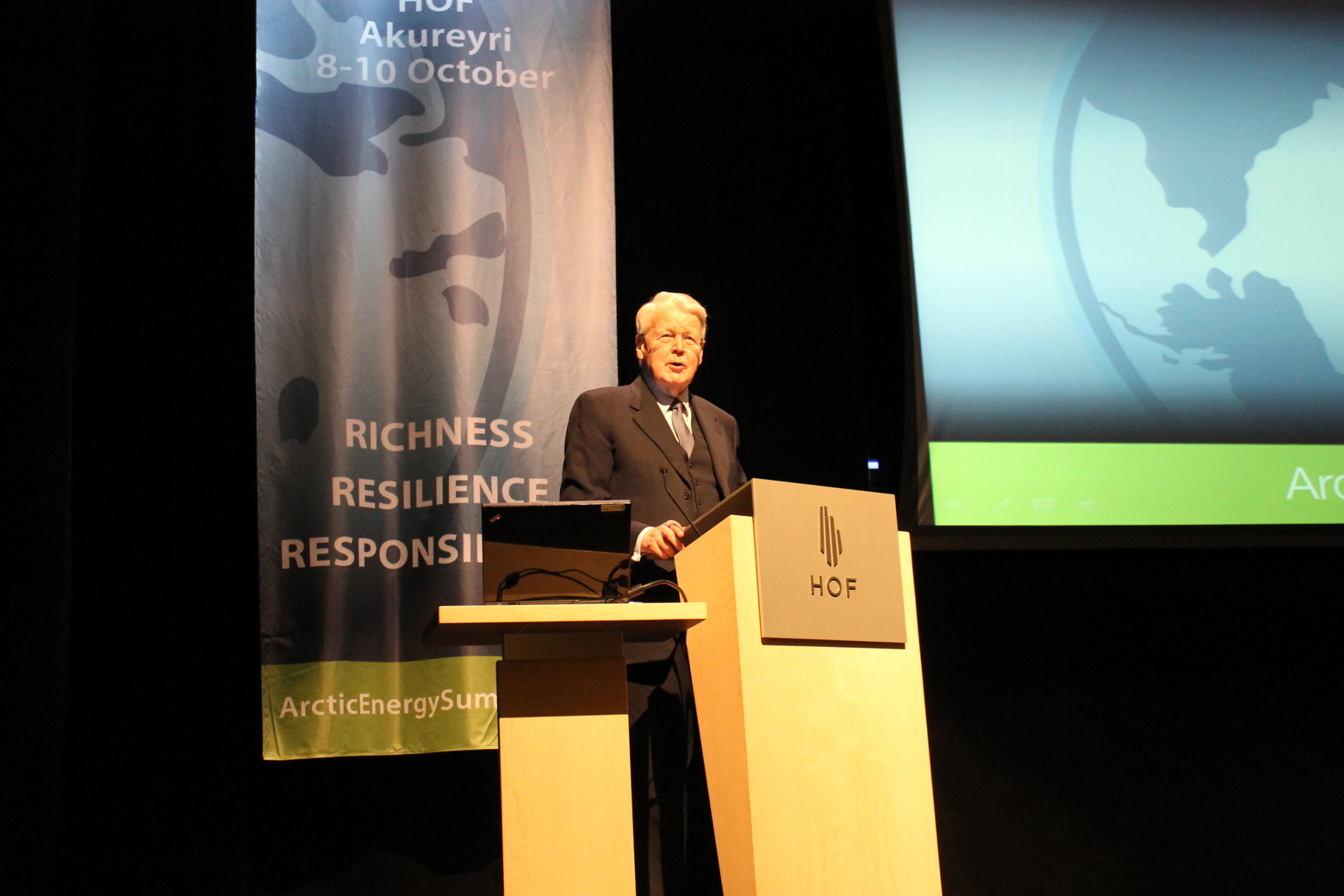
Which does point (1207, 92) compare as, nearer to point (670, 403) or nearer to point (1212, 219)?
point (1212, 219)

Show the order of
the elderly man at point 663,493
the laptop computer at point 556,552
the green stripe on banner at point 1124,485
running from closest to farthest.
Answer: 1. the laptop computer at point 556,552
2. the elderly man at point 663,493
3. the green stripe on banner at point 1124,485

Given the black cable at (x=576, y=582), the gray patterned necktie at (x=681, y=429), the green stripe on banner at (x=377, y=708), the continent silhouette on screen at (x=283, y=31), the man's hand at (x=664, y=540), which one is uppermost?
the continent silhouette on screen at (x=283, y=31)

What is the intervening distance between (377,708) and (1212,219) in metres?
2.79

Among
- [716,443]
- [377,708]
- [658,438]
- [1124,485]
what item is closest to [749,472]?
[716,443]

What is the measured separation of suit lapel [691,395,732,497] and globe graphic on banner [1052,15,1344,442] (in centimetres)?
131

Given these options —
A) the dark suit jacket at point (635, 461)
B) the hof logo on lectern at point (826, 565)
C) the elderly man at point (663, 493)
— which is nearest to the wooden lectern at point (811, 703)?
the hof logo on lectern at point (826, 565)

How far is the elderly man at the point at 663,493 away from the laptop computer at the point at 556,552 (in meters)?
0.29

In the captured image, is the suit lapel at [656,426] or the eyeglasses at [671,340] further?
the eyeglasses at [671,340]

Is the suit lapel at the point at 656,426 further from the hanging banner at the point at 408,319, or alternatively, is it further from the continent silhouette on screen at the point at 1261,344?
the continent silhouette on screen at the point at 1261,344

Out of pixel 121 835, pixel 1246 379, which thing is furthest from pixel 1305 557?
pixel 121 835

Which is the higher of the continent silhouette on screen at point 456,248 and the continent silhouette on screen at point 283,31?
the continent silhouette on screen at point 283,31

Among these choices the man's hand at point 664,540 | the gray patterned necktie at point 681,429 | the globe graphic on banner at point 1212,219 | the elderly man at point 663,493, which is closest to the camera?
the man's hand at point 664,540

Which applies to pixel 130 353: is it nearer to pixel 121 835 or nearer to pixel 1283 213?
pixel 121 835

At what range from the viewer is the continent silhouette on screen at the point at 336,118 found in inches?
114
